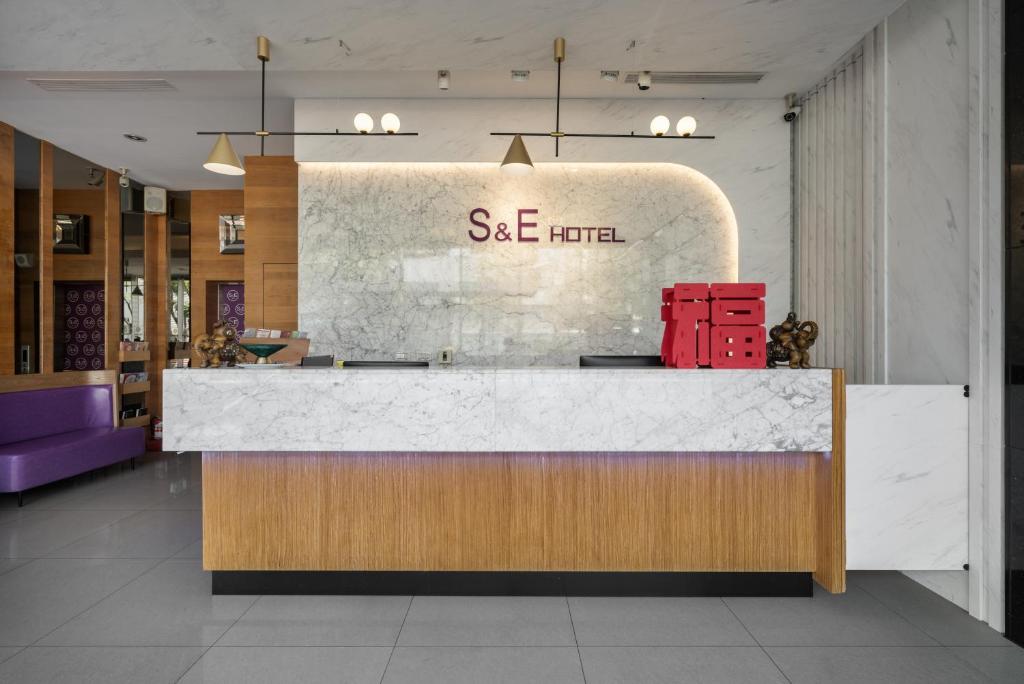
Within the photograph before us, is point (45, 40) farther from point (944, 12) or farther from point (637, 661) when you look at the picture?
point (944, 12)

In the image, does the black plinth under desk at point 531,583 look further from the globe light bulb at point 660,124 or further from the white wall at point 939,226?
the globe light bulb at point 660,124

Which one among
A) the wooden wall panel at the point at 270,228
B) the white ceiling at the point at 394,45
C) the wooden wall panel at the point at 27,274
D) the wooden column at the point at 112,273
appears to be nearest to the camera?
the white ceiling at the point at 394,45

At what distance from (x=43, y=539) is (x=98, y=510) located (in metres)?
0.70

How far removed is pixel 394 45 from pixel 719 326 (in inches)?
129

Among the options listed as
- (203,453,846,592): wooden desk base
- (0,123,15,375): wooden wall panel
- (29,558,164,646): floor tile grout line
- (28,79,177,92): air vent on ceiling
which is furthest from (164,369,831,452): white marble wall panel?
(0,123,15,375): wooden wall panel

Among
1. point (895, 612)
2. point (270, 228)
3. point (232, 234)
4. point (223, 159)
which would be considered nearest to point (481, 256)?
point (223, 159)

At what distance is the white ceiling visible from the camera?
3678mm

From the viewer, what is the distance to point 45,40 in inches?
160

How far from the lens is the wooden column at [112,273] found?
6680 mm

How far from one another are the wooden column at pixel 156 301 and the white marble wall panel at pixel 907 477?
27.3 feet

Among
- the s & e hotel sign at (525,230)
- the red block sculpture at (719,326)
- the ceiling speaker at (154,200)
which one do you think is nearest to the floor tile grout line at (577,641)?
the red block sculpture at (719,326)

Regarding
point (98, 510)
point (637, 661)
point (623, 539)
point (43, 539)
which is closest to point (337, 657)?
Answer: point (637, 661)

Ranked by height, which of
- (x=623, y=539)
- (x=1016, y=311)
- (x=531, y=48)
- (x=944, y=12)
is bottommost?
(x=623, y=539)

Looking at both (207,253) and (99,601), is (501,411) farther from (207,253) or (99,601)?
(207,253)
